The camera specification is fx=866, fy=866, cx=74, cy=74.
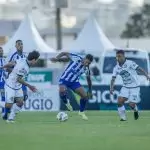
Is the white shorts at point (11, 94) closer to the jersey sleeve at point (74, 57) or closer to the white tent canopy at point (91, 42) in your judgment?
the jersey sleeve at point (74, 57)

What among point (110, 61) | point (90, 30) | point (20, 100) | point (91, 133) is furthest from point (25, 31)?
point (91, 133)

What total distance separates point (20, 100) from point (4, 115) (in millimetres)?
1396

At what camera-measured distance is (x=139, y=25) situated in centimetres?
9981

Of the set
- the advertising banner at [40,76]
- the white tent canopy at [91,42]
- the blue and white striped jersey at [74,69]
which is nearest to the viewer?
the blue and white striped jersey at [74,69]

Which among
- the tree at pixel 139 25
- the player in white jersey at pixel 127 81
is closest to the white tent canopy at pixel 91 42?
the player in white jersey at pixel 127 81

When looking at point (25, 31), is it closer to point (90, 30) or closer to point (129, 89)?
point (90, 30)

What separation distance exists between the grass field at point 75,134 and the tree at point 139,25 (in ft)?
250

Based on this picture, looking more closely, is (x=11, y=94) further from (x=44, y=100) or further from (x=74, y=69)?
(x=44, y=100)

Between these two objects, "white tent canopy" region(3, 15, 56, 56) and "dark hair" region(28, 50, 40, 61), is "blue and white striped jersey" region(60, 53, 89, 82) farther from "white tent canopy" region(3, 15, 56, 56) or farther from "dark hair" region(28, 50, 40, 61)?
"white tent canopy" region(3, 15, 56, 56)

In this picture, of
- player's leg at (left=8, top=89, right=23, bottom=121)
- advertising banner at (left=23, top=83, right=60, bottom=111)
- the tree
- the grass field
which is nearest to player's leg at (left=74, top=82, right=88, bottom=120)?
the grass field

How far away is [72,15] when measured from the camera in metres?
114

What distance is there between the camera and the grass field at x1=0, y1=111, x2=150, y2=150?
48.7 ft

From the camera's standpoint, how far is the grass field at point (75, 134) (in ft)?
48.7

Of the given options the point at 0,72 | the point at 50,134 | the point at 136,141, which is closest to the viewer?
the point at 136,141
